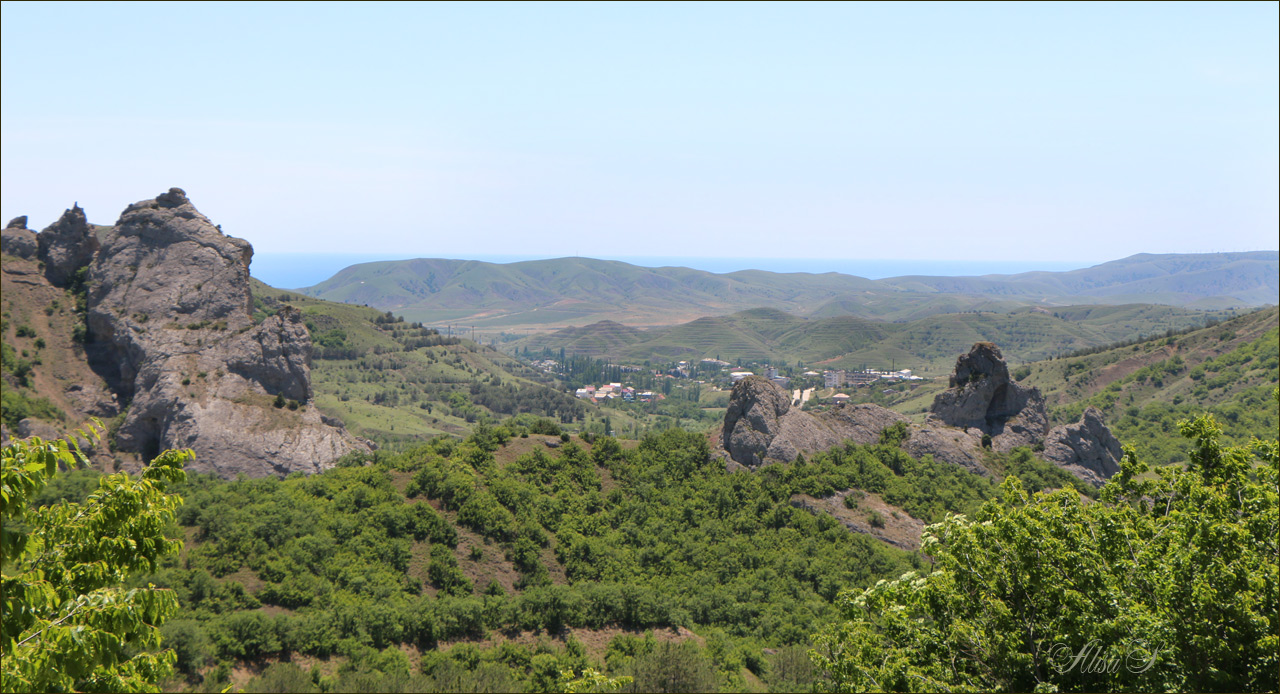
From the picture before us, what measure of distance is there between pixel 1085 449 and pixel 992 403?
26.9 ft

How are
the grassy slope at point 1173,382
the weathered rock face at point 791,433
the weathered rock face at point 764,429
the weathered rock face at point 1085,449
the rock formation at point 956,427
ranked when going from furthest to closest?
the grassy slope at point 1173,382
the weathered rock face at point 1085,449
the rock formation at point 956,427
the weathered rock face at point 791,433
the weathered rock face at point 764,429

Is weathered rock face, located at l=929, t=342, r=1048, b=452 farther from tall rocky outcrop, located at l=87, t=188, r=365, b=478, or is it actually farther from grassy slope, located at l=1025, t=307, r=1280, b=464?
tall rocky outcrop, located at l=87, t=188, r=365, b=478

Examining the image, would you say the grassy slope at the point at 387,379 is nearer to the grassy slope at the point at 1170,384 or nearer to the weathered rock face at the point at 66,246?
the weathered rock face at the point at 66,246

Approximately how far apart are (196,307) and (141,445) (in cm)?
1580

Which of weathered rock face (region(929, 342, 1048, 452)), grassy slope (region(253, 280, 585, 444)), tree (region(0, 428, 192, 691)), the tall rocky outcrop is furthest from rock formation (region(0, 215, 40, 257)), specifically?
weathered rock face (region(929, 342, 1048, 452))

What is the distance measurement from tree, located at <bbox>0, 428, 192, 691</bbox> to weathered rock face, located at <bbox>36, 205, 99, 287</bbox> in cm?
8421

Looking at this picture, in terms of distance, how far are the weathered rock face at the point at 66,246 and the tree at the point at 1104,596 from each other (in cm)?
8928

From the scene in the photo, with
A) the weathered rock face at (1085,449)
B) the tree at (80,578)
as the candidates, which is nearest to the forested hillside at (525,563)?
the weathered rock face at (1085,449)

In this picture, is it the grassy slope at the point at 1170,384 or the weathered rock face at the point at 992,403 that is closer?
the weathered rock face at the point at 992,403

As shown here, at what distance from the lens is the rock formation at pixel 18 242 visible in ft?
236

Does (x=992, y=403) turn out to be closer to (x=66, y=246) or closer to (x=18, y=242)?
(x=66, y=246)

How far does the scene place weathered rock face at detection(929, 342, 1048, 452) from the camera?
199 feet

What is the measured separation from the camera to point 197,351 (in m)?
64.9

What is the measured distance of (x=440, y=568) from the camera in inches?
1531
